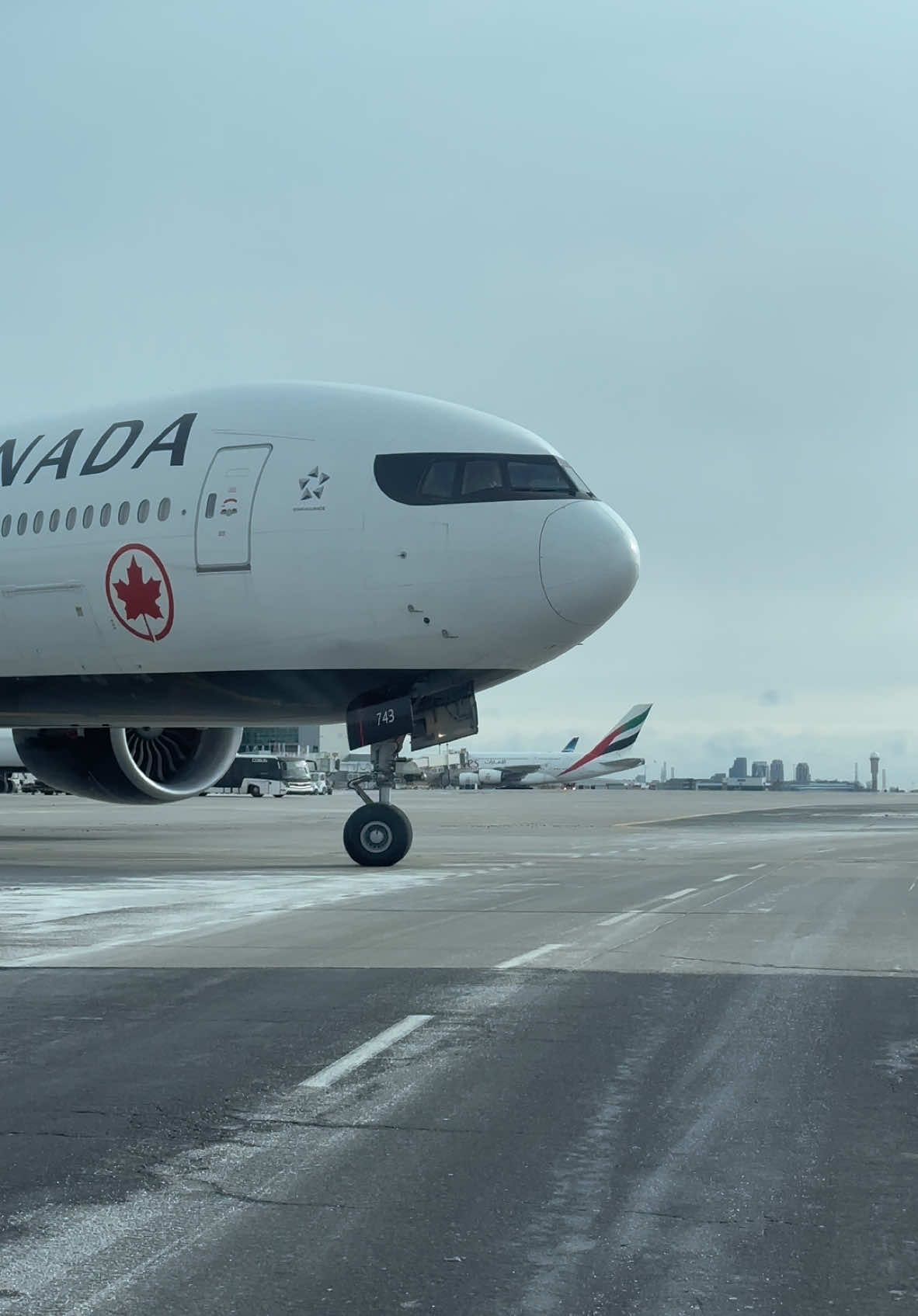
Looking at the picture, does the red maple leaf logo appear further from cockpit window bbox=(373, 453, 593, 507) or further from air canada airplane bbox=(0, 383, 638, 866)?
cockpit window bbox=(373, 453, 593, 507)

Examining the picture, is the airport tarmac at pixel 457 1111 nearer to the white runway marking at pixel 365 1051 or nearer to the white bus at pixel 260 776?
the white runway marking at pixel 365 1051

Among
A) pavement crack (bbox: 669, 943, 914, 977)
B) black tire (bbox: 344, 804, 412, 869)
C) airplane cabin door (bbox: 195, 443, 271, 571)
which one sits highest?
airplane cabin door (bbox: 195, 443, 271, 571)

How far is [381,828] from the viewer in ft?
68.4

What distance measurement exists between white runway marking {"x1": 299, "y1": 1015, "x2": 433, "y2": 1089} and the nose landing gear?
1243cm

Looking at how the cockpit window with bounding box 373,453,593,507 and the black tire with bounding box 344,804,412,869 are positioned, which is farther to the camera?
the black tire with bounding box 344,804,412,869

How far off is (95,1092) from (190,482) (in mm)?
15225

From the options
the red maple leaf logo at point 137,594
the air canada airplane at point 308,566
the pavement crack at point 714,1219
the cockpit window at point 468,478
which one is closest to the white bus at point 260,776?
the air canada airplane at point 308,566

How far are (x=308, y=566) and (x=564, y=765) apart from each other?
93.5 meters

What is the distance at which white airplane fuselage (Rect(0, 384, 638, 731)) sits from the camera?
19781 millimetres

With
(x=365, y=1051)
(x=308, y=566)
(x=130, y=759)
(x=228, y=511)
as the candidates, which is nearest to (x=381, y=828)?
(x=308, y=566)

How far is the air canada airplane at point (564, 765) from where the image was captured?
10512cm

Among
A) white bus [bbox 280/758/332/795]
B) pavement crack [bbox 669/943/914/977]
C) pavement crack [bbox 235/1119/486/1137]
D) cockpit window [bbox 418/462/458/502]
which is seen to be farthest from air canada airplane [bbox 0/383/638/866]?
white bus [bbox 280/758/332/795]

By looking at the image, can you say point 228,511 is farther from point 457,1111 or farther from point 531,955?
point 457,1111

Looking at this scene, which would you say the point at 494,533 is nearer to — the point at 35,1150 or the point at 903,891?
the point at 903,891
